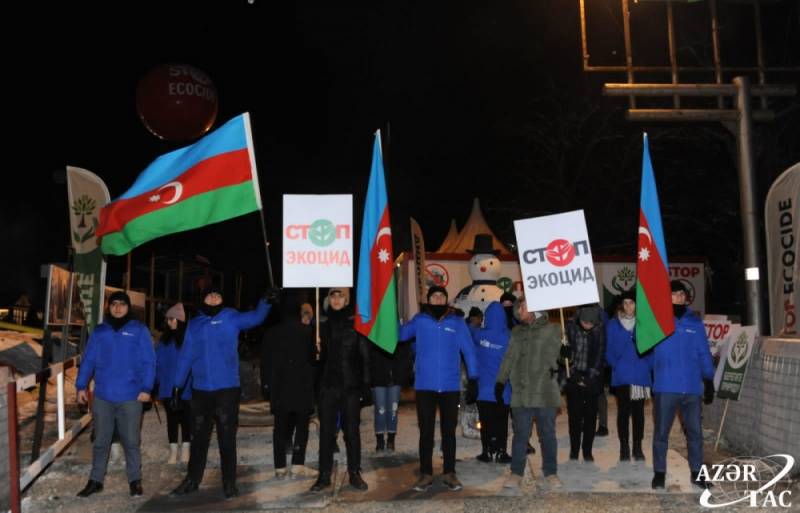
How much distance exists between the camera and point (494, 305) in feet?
32.6

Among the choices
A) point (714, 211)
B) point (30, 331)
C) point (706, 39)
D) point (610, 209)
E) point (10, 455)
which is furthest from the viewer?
point (610, 209)

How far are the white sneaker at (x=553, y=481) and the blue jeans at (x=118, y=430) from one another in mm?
3787

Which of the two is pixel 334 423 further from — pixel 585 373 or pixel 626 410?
pixel 626 410

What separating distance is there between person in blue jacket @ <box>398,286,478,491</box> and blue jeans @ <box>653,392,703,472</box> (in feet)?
5.50

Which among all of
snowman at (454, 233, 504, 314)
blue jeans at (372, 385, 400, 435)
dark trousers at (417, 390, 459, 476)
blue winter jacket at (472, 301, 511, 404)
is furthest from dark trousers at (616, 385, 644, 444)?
snowman at (454, 233, 504, 314)

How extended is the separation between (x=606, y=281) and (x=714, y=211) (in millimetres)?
7929

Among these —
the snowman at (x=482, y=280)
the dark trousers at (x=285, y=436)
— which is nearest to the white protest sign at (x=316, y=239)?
the dark trousers at (x=285, y=436)

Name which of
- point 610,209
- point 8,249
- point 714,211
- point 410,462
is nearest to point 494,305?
point 410,462

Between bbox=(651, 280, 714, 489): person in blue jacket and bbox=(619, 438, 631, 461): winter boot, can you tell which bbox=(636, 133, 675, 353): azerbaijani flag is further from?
bbox=(619, 438, 631, 461): winter boot

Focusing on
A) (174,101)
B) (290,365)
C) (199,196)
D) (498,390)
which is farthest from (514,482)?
(174,101)

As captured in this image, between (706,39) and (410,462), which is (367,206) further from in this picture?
(706,39)

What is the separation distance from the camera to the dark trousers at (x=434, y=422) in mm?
8266

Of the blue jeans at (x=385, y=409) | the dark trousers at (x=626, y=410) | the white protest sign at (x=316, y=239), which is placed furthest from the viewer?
the blue jeans at (x=385, y=409)

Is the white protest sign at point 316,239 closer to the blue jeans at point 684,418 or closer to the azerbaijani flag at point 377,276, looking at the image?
the azerbaijani flag at point 377,276
